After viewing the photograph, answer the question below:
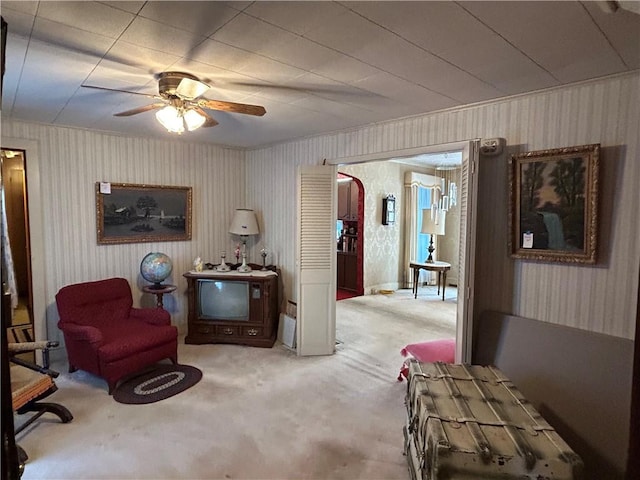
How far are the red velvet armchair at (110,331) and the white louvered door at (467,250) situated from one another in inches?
101

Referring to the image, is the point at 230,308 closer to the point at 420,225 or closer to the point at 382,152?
the point at 382,152

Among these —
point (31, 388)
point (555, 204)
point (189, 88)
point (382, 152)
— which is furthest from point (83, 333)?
point (555, 204)

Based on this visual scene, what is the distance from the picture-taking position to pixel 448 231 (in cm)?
814

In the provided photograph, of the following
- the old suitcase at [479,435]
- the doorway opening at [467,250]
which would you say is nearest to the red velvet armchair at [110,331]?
the old suitcase at [479,435]

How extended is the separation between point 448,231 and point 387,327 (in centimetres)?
375

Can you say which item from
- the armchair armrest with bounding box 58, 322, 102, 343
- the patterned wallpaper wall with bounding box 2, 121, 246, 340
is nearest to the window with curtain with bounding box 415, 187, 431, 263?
the patterned wallpaper wall with bounding box 2, 121, 246, 340

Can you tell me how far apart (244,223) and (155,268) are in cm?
117

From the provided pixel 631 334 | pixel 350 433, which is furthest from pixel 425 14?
pixel 350 433

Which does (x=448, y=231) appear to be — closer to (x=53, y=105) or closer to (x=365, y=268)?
(x=365, y=268)

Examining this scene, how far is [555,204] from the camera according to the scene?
2551mm

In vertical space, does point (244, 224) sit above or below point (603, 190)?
below

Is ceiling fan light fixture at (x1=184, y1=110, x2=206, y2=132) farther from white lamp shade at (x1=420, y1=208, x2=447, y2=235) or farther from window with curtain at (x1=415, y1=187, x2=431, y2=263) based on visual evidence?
window with curtain at (x1=415, y1=187, x2=431, y2=263)

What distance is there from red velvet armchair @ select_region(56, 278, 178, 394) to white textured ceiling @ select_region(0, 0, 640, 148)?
1730 mm

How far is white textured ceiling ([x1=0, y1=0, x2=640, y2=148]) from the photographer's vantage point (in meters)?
1.60
